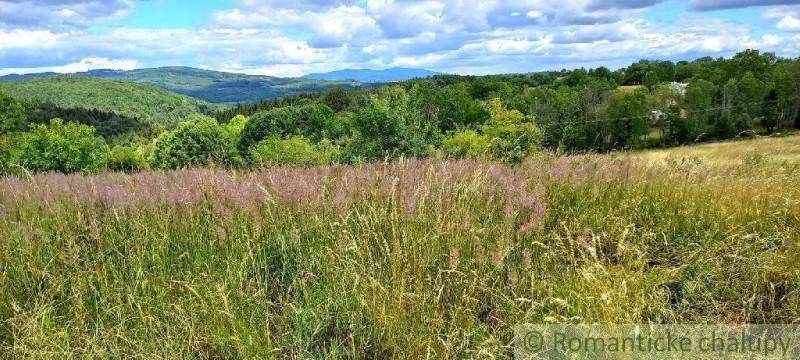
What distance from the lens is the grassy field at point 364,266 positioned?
2766mm

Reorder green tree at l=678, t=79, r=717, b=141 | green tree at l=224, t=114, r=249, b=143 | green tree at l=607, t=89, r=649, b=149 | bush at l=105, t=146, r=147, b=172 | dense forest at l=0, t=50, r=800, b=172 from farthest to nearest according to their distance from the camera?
green tree at l=224, t=114, r=249, b=143
green tree at l=607, t=89, r=649, b=149
green tree at l=678, t=79, r=717, b=141
dense forest at l=0, t=50, r=800, b=172
bush at l=105, t=146, r=147, b=172

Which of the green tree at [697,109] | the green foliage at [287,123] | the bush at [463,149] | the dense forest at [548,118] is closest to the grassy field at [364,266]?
the bush at [463,149]

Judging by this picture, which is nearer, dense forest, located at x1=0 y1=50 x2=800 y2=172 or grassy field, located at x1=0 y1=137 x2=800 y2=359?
grassy field, located at x1=0 y1=137 x2=800 y2=359

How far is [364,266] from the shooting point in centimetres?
320

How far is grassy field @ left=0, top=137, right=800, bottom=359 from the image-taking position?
2766 mm

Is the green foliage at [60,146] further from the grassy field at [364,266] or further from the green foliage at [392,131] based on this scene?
the grassy field at [364,266]

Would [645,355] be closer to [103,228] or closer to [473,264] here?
[473,264]

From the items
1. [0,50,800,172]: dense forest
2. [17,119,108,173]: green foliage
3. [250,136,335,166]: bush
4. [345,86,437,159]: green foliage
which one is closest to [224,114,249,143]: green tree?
[0,50,800,172]: dense forest

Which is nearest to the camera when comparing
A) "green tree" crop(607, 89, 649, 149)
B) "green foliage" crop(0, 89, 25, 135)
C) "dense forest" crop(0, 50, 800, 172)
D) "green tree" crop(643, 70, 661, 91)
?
"dense forest" crop(0, 50, 800, 172)

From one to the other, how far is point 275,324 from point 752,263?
3.06 metres

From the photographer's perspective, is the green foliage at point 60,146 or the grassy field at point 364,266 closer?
the grassy field at point 364,266

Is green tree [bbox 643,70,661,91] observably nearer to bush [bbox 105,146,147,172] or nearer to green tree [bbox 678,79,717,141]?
green tree [bbox 678,79,717,141]

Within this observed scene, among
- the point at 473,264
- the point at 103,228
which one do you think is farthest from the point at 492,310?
the point at 103,228

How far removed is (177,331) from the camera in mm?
2850
